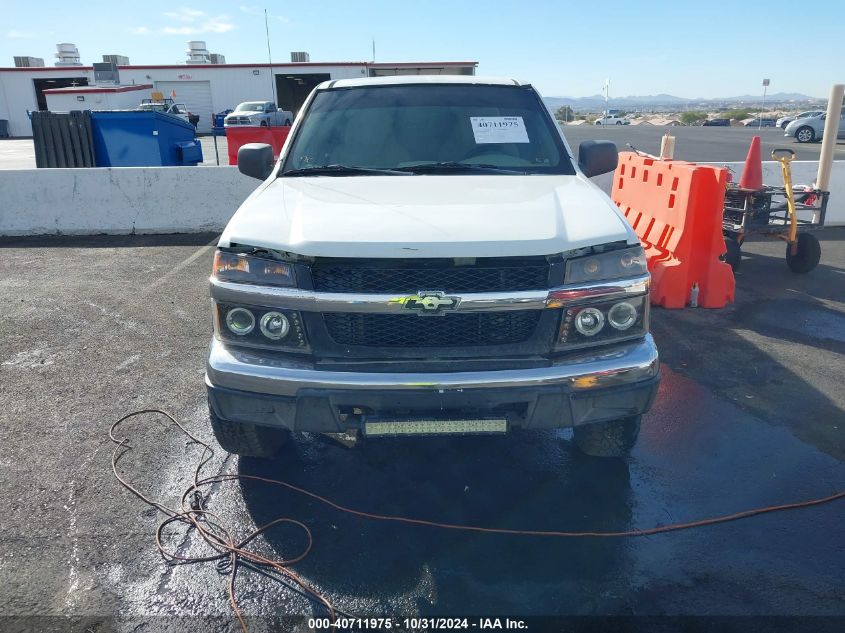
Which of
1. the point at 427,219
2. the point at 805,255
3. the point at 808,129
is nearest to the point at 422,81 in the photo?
the point at 427,219

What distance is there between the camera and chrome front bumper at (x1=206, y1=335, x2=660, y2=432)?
8.86 feet

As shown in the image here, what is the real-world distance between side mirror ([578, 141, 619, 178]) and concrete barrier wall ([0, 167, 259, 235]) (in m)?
6.63

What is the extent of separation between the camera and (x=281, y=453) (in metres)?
3.63

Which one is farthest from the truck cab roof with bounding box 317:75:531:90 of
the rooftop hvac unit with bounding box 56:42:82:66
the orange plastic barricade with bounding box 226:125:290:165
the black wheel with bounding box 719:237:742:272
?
the rooftop hvac unit with bounding box 56:42:82:66

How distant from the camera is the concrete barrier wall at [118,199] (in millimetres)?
9562

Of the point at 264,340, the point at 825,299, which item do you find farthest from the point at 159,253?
the point at 825,299

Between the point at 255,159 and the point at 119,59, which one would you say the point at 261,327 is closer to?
the point at 255,159

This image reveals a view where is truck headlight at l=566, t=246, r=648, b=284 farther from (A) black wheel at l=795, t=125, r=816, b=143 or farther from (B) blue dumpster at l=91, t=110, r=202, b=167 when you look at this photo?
(A) black wheel at l=795, t=125, r=816, b=143

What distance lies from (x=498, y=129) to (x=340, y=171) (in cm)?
103

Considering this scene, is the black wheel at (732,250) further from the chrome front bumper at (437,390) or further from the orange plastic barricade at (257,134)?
the orange plastic barricade at (257,134)

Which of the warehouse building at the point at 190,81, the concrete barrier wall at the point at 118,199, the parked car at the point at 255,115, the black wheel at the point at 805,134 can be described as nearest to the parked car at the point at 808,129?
the black wheel at the point at 805,134

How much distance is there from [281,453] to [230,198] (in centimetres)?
698

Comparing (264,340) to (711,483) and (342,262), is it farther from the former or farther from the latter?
(711,483)

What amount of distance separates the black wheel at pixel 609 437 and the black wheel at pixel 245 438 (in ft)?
5.11
